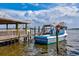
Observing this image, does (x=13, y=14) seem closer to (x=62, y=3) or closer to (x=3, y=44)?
(x=3, y=44)

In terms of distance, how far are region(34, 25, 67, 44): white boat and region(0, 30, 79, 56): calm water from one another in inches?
2.0

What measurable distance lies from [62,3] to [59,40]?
45cm

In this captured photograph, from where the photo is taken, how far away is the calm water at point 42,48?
2.14 m

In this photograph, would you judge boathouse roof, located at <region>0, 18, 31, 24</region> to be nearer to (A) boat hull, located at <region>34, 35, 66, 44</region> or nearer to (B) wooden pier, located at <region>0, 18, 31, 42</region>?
(B) wooden pier, located at <region>0, 18, 31, 42</region>

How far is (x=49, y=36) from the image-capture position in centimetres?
221

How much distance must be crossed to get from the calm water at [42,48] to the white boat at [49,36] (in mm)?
50

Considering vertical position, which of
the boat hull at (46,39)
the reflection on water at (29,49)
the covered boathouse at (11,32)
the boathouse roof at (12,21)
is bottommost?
the reflection on water at (29,49)

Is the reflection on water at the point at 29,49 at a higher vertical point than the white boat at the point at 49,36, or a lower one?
lower

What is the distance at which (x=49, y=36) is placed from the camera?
2209 millimetres

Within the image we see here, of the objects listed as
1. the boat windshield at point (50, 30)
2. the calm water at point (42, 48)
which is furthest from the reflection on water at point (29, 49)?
the boat windshield at point (50, 30)

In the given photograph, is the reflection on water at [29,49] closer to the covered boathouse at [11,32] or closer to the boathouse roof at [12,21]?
the covered boathouse at [11,32]

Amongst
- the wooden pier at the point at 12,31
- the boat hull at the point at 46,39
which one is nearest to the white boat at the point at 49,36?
the boat hull at the point at 46,39

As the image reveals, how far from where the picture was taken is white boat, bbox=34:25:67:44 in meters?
2.16

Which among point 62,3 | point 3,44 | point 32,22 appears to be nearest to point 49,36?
point 32,22
